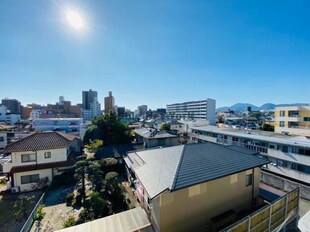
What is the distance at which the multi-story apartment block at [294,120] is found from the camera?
29.4 m

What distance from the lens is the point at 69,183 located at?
16156 mm

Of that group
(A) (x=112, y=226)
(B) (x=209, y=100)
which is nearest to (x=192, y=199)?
(A) (x=112, y=226)

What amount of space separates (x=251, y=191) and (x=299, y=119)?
29.6 meters

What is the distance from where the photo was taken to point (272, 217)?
7293mm

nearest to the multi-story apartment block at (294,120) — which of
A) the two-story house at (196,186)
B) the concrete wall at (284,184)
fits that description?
the concrete wall at (284,184)

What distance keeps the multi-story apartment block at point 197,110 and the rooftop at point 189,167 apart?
224ft

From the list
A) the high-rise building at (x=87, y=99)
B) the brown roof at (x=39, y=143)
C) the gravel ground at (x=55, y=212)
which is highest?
the high-rise building at (x=87, y=99)

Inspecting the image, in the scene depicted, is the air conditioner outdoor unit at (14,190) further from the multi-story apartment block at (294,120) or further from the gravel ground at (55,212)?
the multi-story apartment block at (294,120)

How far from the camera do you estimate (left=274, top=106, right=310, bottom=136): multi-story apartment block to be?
29391 mm

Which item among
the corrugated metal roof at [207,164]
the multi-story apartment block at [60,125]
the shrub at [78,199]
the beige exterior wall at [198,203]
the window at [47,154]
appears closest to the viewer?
the beige exterior wall at [198,203]

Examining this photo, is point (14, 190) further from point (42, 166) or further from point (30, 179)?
point (42, 166)

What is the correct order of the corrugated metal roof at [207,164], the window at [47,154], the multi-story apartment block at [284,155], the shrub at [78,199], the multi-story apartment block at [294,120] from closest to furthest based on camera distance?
1. the corrugated metal roof at [207,164]
2. the shrub at [78,199]
3. the multi-story apartment block at [284,155]
4. the window at [47,154]
5. the multi-story apartment block at [294,120]

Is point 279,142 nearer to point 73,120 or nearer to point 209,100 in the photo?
point 73,120

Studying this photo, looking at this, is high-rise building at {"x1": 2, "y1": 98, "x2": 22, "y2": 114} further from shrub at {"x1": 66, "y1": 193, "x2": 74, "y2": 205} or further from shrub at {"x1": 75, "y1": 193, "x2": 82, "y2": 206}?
shrub at {"x1": 75, "y1": 193, "x2": 82, "y2": 206}
